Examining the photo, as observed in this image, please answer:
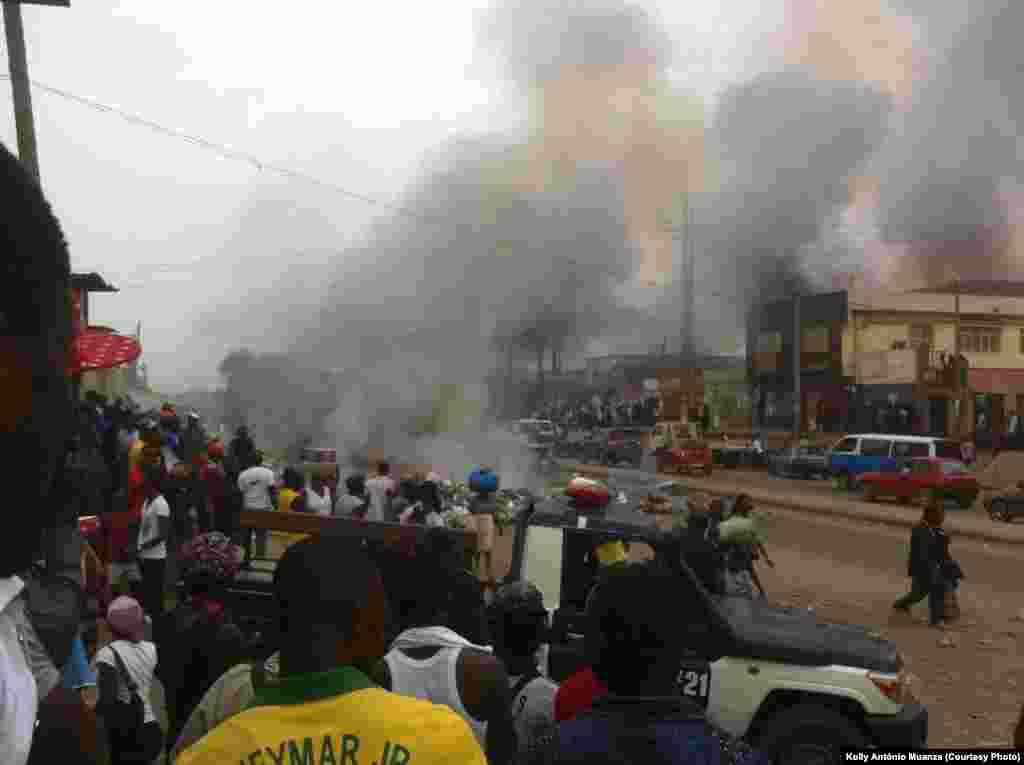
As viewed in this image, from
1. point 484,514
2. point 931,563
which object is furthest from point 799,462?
point 484,514

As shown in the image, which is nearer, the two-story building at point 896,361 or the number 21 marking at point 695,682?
the number 21 marking at point 695,682

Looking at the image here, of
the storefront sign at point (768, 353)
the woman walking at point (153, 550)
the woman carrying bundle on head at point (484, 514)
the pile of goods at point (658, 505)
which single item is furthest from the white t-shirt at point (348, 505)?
the storefront sign at point (768, 353)

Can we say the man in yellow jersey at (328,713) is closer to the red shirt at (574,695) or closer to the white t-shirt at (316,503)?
the red shirt at (574,695)

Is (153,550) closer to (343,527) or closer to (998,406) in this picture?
(343,527)

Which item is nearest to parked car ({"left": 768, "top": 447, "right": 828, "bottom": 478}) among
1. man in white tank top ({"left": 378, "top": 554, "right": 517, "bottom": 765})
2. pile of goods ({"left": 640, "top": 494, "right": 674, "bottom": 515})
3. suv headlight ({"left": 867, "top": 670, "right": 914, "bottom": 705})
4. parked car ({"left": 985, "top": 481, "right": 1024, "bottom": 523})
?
parked car ({"left": 985, "top": 481, "right": 1024, "bottom": 523})

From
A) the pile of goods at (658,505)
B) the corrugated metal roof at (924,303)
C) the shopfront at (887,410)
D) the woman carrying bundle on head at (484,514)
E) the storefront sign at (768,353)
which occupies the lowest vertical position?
the pile of goods at (658,505)

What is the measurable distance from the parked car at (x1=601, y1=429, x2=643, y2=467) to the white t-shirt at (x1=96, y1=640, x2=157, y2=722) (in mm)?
34759

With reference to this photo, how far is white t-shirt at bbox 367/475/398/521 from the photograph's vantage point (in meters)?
12.1

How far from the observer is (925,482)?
1089 inches

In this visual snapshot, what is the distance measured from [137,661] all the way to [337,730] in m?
3.01

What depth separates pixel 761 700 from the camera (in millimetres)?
5906

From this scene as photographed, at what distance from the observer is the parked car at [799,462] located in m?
36.4

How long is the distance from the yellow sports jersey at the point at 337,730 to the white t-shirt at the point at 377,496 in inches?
409

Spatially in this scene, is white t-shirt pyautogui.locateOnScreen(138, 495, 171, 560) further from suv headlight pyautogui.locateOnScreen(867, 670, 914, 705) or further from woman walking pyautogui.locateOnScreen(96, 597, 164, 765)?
suv headlight pyautogui.locateOnScreen(867, 670, 914, 705)
